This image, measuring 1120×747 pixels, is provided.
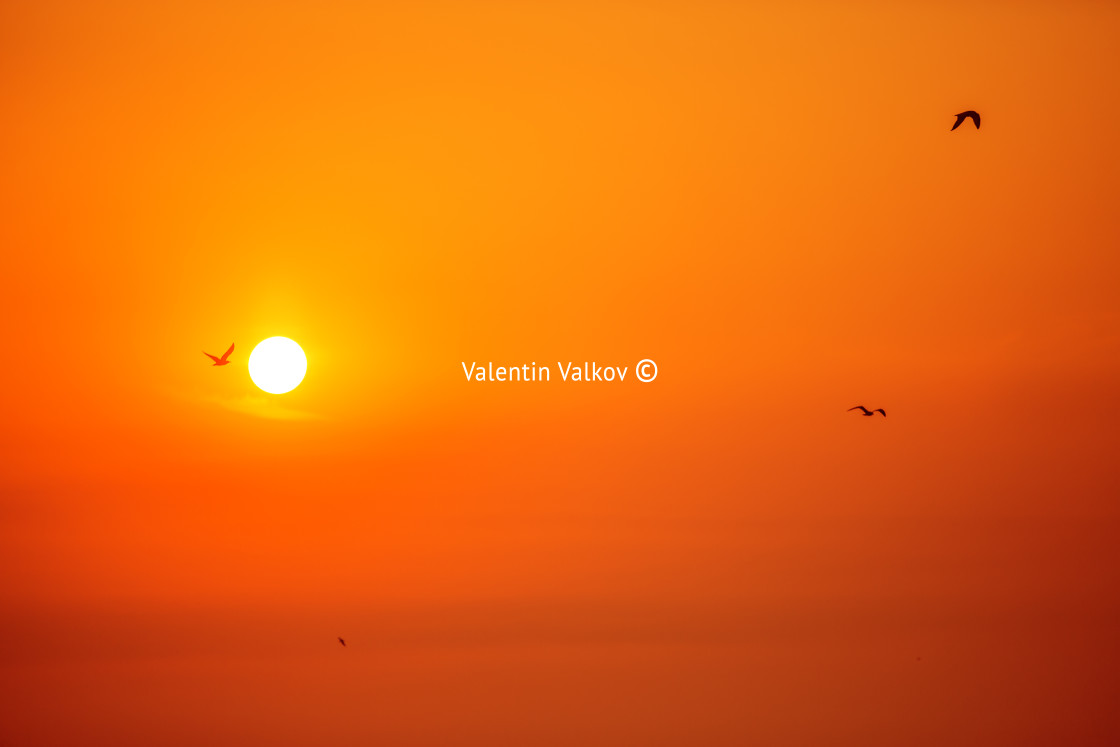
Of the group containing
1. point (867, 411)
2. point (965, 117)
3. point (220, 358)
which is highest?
point (965, 117)

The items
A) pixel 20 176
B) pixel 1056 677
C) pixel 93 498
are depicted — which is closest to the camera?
pixel 20 176

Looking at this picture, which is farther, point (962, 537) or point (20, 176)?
point (962, 537)

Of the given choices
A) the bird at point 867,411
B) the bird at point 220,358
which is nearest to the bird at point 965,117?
the bird at point 867,411

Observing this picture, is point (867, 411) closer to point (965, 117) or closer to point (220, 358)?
point (965, 117)

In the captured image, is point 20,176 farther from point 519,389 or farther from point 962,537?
point 962,537

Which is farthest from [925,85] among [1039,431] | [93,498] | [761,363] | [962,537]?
[93,498]

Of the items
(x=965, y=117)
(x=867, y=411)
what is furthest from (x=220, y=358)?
(x=965, y=117)

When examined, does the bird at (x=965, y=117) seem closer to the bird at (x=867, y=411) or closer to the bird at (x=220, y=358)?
the bird at (x=867, y=411)

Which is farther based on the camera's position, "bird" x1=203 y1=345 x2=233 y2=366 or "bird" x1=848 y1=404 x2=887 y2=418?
"bird" x1=848 y1=404 x2=887 y2=418

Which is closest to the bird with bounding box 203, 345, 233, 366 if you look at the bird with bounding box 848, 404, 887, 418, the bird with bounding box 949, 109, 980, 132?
the bird with bounding box 848, 404, 887, 418

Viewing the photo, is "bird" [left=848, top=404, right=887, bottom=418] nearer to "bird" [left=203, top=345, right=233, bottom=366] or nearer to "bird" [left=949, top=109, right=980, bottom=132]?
"bird" [left=949, top=109, right=980, bottom=132]

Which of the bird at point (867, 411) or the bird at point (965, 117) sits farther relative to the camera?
the bird at point (867, 411)
